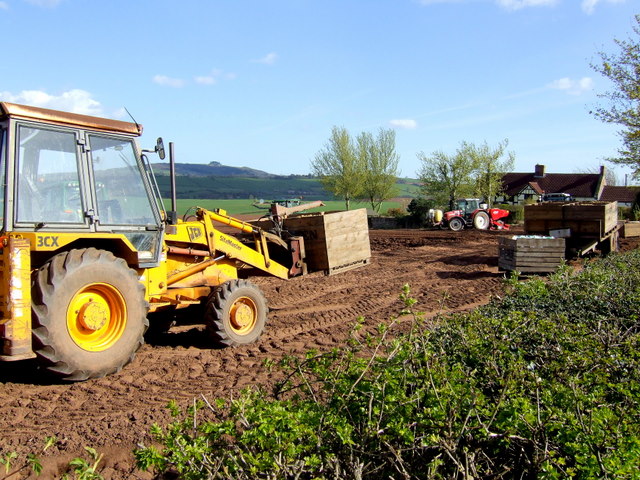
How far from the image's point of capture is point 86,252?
584cm

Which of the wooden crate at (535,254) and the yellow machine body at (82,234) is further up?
the yellow machine body at (82,234)

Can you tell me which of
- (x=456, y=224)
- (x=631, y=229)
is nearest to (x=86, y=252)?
(x=631, y=229)

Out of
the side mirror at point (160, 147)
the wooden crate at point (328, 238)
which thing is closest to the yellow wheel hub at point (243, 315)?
the side mirror at point (160, 147)

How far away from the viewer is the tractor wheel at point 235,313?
7258 millimetres

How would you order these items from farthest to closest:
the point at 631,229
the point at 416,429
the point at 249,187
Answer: the point at 249,187 < the point at 631,229 < the point at 416,429

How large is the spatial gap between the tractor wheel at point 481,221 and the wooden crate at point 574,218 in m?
13.0

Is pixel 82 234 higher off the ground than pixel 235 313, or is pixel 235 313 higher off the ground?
pixel 82 234

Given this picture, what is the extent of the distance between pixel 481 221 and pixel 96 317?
2579cm

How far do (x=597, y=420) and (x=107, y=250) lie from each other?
5241 mm

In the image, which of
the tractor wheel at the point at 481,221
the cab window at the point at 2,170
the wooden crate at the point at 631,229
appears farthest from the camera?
the tractor wheel at the point at 481,221

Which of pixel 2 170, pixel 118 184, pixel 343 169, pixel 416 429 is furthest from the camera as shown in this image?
pixel 343 169

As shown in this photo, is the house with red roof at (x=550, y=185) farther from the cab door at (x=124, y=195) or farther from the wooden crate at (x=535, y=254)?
the cab door at (x=124, y=195)

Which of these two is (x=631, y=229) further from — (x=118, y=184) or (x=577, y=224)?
(x=118, y=184)

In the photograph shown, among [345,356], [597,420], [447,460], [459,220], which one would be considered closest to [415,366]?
[345,356]
